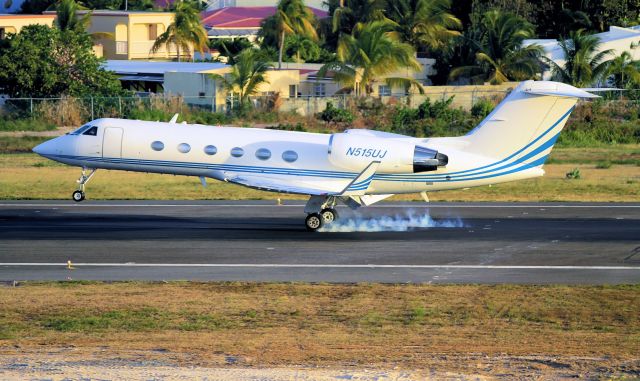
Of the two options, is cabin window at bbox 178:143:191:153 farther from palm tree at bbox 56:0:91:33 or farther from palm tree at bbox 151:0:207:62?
palm tree at bbox 151:0:207:62

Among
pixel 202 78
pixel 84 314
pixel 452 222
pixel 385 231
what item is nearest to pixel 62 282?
pixel 84 314

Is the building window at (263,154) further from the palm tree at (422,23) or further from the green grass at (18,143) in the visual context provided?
the palm tree at (422,23)

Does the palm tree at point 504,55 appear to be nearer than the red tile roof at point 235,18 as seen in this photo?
Yes

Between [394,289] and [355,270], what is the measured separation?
226cm

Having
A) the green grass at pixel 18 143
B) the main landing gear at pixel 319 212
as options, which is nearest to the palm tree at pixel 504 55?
the green grass at pixel 18 143

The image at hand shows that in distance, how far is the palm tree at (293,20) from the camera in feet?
277

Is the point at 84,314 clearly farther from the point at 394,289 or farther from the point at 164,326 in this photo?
the point at 394,289

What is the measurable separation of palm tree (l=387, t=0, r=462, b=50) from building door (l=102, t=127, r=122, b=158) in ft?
176

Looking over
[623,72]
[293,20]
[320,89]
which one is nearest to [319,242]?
[623,72]

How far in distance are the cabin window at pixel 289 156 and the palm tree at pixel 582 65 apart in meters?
39.7

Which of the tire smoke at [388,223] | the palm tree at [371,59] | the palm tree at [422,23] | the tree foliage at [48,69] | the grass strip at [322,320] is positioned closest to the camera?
the grass strip at [322,320]

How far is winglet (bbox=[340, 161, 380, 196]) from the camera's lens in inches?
1177

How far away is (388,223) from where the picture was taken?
32.7 m

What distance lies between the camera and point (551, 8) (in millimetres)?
92875
